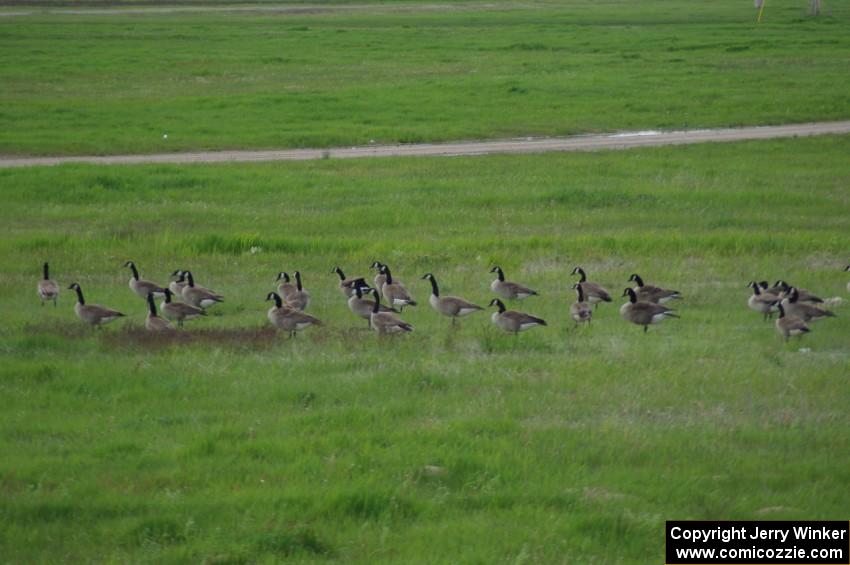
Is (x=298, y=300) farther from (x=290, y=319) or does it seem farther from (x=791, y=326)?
(x=791, y=326)

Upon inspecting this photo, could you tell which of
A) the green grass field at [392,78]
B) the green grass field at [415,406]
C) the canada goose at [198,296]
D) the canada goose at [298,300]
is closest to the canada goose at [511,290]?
the green grass field at [415,406]

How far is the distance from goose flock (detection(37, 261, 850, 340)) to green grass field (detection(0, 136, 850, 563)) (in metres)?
0.22

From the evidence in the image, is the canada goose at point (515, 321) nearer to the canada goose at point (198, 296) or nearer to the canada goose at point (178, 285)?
the canada goose at point (198, 296)

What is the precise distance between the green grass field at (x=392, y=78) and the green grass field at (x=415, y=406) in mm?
16563

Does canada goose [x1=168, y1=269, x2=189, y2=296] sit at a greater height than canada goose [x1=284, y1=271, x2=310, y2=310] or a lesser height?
greater

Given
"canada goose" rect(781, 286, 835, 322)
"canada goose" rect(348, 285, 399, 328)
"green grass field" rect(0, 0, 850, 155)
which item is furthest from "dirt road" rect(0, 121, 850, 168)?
"canada goose" rect(781, 286, 835, 322)

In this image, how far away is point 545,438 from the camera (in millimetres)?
10438

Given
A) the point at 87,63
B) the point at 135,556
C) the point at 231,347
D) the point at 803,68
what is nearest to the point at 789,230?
the point at 231,347

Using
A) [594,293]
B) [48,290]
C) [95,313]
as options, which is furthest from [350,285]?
[48,290]

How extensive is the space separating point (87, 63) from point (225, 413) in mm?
53164

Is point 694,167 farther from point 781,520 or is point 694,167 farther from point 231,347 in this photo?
point 781,520

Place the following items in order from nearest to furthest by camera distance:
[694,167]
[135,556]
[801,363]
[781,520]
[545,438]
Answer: [135,556]
[781,520]
[545,438]
[801,363]
[694,167]

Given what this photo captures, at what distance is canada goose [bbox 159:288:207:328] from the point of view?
15.1 m

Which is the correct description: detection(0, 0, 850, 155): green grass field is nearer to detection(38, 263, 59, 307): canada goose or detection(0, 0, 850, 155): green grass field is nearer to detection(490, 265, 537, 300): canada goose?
detection(38, 263, 59, 307): canada goose
